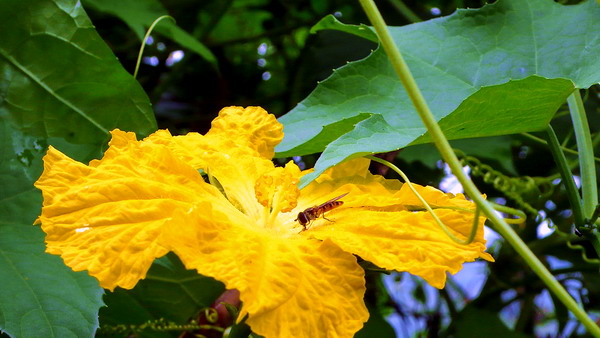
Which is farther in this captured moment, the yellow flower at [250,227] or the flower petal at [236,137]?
the flower petal at [236,137]

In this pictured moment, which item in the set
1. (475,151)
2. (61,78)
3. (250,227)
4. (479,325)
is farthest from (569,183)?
(479,325)

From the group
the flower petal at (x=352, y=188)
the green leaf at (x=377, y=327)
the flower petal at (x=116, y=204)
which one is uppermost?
the flower petal at (x=116, y=204)

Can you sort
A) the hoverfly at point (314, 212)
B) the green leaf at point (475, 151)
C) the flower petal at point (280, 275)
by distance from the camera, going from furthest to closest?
the green leaf at point (475, 151) < the hoverfly at point (314, 212) < the flower petal at point (280, 275)

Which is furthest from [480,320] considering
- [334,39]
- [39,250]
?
[39,250]

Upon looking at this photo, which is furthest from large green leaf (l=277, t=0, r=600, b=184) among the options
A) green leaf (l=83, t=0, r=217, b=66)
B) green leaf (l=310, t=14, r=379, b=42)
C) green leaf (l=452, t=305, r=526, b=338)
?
green leaf (l=452, t=305, r=526, b=338)

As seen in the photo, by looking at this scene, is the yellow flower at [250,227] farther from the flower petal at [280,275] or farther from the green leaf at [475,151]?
the green leaf at [475,151]

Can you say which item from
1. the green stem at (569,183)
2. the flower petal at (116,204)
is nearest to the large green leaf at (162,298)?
the flower petal at (116,204)

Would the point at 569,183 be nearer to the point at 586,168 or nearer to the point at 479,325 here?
the point at 586,168

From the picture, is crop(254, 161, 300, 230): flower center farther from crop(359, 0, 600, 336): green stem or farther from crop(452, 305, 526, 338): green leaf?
crop(452, 305, 526, 338): green leaf
